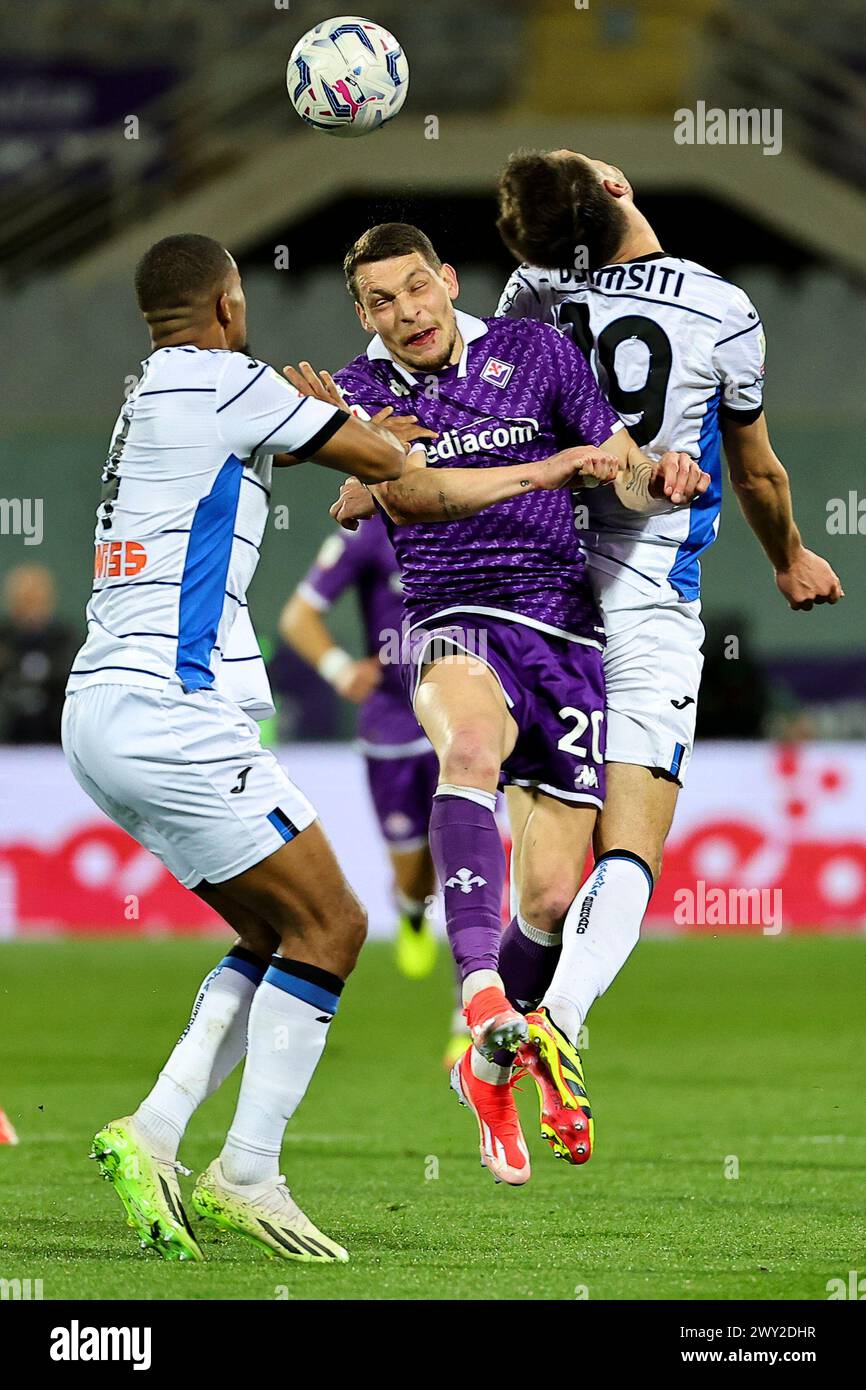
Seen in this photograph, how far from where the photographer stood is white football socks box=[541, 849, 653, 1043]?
4.75 metres

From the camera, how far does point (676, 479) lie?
499 centimetres

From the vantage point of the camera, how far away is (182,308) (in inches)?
186

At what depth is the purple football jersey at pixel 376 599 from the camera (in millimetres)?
9516

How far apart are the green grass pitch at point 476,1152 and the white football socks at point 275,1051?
9.9 inches

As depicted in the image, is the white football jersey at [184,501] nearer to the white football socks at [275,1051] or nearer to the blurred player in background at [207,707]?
the blurred player in background at [207,707]

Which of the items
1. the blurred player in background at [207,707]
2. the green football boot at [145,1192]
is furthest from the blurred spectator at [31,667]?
the green football boot at [145,1192]

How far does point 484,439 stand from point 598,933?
1228mm

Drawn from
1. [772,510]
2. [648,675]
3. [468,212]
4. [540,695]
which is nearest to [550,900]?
[540,695]

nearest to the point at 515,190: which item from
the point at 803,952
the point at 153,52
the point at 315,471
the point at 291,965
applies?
the point at 291,965

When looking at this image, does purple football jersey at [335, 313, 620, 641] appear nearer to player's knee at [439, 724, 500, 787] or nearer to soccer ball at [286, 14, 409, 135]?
player's knee at [439, 724, 500, 787]

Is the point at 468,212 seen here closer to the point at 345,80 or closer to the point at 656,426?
the point at 345,80

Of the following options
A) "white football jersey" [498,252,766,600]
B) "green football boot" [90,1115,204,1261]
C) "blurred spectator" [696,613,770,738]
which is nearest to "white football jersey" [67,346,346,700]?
"white football jersey" [498,252,766,600]

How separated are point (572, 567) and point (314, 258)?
1281 cm

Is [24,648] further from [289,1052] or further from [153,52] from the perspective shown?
[289,1052]
